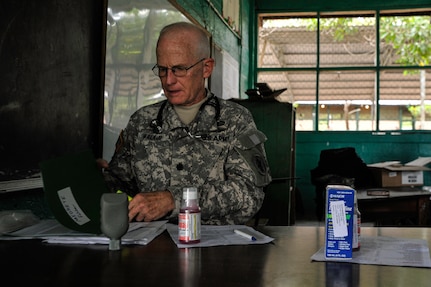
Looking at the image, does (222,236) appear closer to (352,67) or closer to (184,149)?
(184,149)

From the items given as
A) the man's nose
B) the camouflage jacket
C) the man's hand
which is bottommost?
the man's hand

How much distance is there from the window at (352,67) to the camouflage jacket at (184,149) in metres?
4.58

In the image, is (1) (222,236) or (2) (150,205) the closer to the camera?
(1) (222,236)

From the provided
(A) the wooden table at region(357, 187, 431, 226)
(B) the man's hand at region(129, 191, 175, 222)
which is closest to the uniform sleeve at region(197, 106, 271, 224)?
(B) the man's hand at region(129, 191, 175, 222)

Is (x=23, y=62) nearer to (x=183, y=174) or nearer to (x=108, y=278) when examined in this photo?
(x=183, y=174)

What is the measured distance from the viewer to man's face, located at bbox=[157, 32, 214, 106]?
6.31 ft

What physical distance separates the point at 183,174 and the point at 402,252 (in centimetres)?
92

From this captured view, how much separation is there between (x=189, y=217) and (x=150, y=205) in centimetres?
28

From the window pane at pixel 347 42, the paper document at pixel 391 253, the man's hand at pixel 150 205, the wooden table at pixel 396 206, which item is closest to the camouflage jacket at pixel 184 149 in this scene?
the man's hand at pixel 150 205

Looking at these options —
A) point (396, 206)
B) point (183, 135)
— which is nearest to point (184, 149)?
point (183, 135)

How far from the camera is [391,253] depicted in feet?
3.98

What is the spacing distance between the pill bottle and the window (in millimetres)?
5280

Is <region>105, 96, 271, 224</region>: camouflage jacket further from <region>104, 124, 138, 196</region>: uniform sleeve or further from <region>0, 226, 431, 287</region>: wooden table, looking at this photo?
<region>0, 226, 431, 287</region>: wooden table

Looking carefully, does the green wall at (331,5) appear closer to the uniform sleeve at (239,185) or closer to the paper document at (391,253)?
the uniform sleeve at (239,185)
